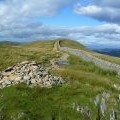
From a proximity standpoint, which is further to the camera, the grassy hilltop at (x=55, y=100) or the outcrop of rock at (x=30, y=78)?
the outcrop of rock at (x=30, y=78)

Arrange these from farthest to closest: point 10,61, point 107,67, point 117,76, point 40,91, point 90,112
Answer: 1. point 10,61
2. point 107,67
3. point 117,76
4. point 40,91
5. point 90,112

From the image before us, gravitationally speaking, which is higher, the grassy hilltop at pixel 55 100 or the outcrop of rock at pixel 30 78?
the outcrop of rock at pixel 30 78

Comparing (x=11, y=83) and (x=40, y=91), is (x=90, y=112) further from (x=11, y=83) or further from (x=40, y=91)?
(x=11, y=83)

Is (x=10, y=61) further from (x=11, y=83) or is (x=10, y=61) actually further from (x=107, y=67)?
(x=11, y=83)

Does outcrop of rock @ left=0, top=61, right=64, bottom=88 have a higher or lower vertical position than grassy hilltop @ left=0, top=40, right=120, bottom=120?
higher

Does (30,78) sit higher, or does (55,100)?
(30,78)

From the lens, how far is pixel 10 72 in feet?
180

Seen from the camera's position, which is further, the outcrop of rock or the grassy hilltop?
the outcrop of rock

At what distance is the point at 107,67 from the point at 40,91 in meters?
24.1

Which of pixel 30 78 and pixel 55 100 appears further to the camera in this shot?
pixel 30 78

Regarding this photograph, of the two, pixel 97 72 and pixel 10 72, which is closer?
pixel 10 72

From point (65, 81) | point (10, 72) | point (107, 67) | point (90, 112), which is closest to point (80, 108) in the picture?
point (90, 112)

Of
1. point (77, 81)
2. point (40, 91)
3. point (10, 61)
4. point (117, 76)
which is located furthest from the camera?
point (10, 61)

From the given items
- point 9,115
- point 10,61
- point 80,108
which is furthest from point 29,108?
point 10,61
